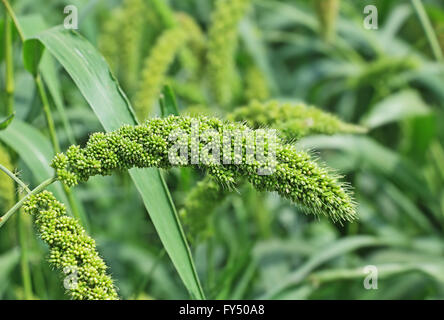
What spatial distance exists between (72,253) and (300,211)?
2577mm

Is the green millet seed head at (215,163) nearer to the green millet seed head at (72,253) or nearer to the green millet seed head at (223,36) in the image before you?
the green millet seed head at (72,253)

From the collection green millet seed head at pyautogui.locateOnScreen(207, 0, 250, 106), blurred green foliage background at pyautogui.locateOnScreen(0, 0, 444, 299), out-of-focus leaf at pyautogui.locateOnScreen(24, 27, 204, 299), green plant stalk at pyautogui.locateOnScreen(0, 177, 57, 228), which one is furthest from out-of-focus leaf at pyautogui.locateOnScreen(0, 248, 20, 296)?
green plant stalk at pyautogui.locateOnScreen(0, 177, 57, 228)

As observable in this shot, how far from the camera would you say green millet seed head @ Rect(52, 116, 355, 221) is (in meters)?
1.24

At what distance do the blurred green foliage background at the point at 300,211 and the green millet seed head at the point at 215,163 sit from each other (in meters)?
1.03

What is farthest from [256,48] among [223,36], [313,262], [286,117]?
[286,117]

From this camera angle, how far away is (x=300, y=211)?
3.67m

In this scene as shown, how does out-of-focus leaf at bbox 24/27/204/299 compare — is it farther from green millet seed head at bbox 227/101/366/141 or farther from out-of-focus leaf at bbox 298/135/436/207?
out-of-focus leaf at bbox 298/135/436/207

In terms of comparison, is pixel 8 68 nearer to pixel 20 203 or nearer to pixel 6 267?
pixel 20 203

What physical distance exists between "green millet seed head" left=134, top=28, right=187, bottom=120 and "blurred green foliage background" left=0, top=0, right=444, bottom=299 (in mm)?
309

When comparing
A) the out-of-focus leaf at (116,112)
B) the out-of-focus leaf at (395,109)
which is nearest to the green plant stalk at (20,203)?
the out-of-focus leaf at (116,112)

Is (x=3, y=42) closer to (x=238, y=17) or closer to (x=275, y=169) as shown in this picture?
(x=238, y=17)

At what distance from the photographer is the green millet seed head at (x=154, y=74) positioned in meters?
2.61

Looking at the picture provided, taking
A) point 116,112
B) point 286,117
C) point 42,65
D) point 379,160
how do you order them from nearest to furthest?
point 116,112 → point 286,117 → point 42,65 → point 379,160
